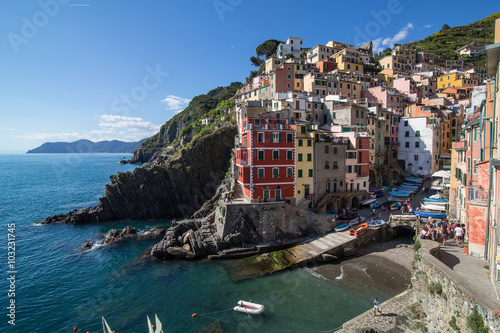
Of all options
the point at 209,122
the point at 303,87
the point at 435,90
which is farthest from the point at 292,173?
the point at 435,90

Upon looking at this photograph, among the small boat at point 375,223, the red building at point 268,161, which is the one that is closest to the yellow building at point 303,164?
the red building at point 268,161

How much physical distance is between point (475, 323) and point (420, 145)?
4876 centimetres

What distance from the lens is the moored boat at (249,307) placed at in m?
20.7

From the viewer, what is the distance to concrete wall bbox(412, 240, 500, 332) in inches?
401

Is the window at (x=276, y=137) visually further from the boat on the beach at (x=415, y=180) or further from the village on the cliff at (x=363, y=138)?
the boat on the beach at (x=415, y=180)

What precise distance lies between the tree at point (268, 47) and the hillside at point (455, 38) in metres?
68.9

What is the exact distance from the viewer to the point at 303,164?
119 feet

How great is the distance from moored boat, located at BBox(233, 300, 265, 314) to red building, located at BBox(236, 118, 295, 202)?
578 inches

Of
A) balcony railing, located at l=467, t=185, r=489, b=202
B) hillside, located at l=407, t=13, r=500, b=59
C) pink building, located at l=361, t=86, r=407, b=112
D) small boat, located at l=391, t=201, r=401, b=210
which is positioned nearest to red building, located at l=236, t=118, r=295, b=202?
small boat, located at l=391, t=201, r=401, b=210

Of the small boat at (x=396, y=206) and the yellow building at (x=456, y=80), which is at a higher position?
the yellow building at (x=456, y=80)

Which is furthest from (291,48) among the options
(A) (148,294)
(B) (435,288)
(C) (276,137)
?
(B) (435,288)

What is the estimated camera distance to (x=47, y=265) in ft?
104

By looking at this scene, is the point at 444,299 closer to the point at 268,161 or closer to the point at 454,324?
the point at 454,324

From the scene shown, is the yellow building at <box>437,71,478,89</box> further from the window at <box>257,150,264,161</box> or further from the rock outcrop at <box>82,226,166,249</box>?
the rock outcrop at <box>82,226,166,249</box>
